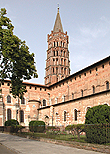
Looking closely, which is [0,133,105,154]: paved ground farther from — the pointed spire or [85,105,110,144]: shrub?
the pointed spire

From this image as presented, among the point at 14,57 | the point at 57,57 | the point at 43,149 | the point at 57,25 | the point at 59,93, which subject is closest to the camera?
the point at 43,149

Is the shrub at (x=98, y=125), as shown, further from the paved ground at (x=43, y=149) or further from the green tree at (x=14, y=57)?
the green tree at (x=14, y=57)

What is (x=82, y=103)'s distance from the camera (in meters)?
30.5

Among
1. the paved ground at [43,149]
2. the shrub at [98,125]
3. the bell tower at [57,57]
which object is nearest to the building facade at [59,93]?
the bell tower at [57,57]

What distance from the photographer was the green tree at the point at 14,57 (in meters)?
16.6

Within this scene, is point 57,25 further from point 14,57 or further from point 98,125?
point 98,125

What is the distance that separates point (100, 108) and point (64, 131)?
4.44 metres

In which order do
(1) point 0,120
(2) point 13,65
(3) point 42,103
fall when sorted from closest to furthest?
(2) point 13,65, (1) point 0,120, (3) point 42,103

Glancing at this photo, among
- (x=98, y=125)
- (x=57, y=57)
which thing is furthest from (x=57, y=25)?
(x=98, y=125)

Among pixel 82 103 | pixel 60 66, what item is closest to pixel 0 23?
pixel 82 103

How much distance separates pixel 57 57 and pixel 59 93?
19.8 meters

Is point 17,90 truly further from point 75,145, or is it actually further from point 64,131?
point 75,145

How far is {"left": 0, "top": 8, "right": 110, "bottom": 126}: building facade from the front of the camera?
106 ft

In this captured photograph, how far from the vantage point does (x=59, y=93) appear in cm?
4803
